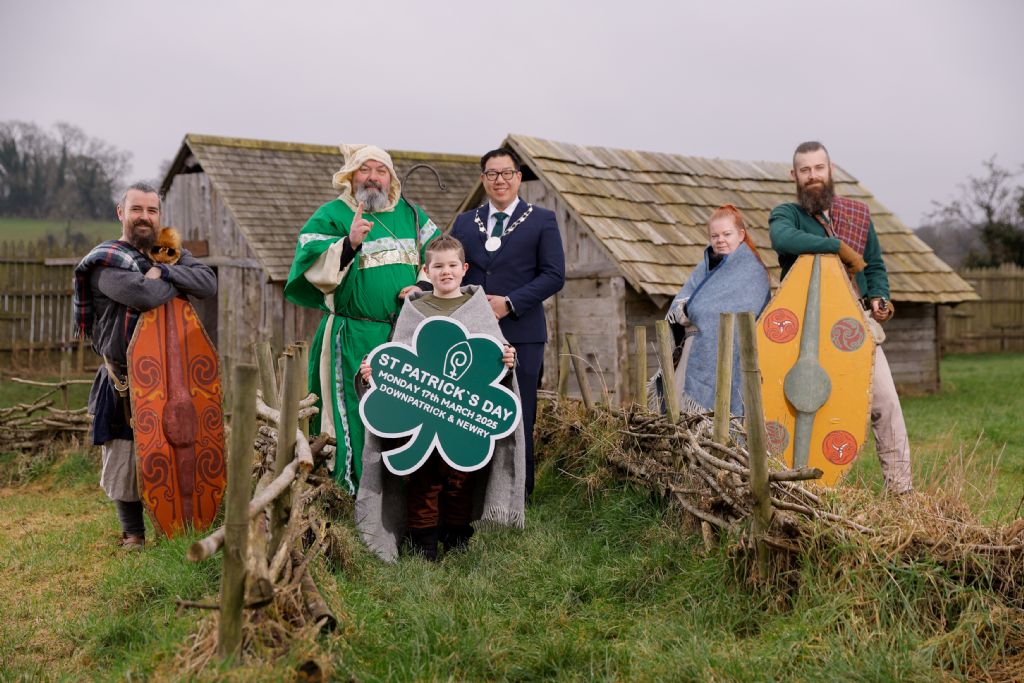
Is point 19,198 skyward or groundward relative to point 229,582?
skyward

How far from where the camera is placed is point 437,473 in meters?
4.28

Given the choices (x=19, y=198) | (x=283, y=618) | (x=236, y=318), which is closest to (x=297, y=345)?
(x=283, y=618)

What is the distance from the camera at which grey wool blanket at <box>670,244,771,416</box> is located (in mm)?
5148

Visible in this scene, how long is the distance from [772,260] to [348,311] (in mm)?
6790

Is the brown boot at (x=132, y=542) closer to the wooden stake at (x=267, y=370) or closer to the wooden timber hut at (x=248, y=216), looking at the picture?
the wooden stake at (x=267, y=370)

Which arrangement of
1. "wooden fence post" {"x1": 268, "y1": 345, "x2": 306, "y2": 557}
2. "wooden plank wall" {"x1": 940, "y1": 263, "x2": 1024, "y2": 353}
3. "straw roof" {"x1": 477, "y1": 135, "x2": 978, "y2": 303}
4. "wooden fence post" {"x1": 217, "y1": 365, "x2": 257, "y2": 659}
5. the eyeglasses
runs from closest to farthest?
"wooden fence post" {"x1": 217, "y1": 365, "x2": 257, "y2": 659} → "wooden fence post" {"x1": 268, "y1": 345, "x2": 306, "y2": 557} → the eyeglasses → "straw roof" {"x1": 477, "y1": 135, "x2": 978, "y2": 303} → "wooden plank wall" {"x1": 940, "y1": 263, "x2": 1024, "y2": 353}

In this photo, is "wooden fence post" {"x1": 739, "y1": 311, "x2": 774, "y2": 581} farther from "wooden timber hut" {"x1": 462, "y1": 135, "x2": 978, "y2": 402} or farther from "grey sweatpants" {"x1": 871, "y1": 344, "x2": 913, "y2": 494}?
"wooden timber hut" {"x1": 462, "y1": 135, "x2": 978, "y2": 402}

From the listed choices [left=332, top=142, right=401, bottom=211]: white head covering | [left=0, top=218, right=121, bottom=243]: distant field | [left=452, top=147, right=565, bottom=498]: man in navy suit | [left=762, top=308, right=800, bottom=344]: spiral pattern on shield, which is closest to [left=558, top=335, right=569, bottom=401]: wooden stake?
[left=452, top=147, right=565, bottom=498]: man in navy suit

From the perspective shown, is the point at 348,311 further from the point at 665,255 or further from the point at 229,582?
the point at 665,255

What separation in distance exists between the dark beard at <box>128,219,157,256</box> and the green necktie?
1.62 metres

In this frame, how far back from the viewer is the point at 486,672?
3092mm

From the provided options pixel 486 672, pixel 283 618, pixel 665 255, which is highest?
pixel 665 255

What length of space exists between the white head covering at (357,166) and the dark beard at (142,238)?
2.96 ft

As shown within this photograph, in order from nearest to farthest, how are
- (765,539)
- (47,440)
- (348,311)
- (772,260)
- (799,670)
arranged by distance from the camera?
(799,670)
(765,539)
(348,311)
(47,440)
(772,260)
